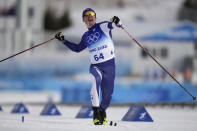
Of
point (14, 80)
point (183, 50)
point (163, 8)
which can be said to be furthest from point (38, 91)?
point (163, 8)

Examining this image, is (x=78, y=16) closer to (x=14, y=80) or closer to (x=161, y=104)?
(x=14, y=80)

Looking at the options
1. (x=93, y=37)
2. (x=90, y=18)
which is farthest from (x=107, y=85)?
(x=90, y=18)

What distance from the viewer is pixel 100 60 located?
7688 millimetres

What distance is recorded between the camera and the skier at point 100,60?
25.0 ft

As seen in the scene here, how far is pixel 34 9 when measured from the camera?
129 feet

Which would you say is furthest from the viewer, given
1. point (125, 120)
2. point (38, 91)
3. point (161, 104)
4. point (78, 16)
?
point (78, 16)

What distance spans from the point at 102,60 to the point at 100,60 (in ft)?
0.10

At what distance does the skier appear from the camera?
7.62 meters

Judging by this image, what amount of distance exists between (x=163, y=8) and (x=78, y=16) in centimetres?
2179

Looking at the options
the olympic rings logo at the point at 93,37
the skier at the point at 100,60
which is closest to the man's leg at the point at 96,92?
the skier at the point at 100,60

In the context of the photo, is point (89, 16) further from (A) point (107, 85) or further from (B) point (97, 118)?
(B) point (97, 118)

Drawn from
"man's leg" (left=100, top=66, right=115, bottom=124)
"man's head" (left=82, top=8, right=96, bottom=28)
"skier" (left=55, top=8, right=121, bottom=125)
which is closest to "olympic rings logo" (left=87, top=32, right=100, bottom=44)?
"skier" (left=55, top=8, right=121, bottom=125)

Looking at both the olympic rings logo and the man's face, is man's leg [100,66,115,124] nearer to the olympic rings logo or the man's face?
the olympic rings logo

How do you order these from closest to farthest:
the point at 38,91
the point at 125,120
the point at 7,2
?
the point at 125,120 < the point at 38,91 < the point at 7,2
